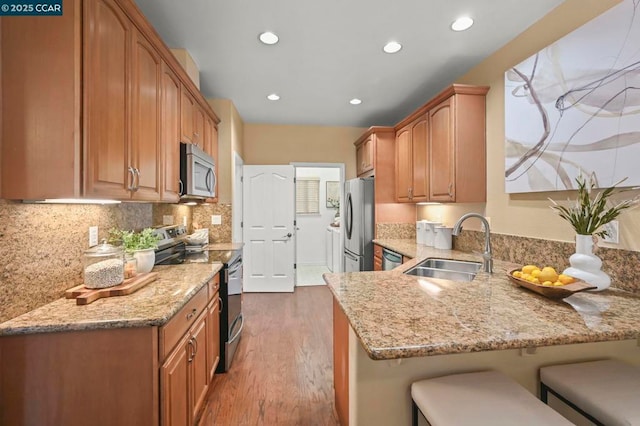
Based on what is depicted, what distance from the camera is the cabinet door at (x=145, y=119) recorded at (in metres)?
1.52

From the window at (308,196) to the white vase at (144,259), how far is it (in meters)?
5.00

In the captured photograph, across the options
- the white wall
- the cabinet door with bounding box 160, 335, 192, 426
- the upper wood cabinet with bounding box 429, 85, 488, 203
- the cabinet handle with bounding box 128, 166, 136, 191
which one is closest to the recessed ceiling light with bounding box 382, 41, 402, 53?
the upper wood cabinet with bounding box 429, 85, 488, 203

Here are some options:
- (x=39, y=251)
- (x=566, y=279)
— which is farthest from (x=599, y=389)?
(x=39, y=251)

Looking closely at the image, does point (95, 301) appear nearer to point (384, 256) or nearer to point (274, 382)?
point (274, 382)

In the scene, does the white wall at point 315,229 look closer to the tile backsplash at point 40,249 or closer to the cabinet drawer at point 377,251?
the cabinet drawer at point 377,251

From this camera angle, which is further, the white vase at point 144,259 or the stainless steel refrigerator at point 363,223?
the stainless steel refrigerator at point 363,223

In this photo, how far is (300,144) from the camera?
4.55 metres

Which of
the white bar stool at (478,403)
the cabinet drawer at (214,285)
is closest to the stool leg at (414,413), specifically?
the white bar stool at (478,403)

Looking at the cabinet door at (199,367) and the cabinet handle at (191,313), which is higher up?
the cabinet handle at (191,313)

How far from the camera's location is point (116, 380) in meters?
1.12

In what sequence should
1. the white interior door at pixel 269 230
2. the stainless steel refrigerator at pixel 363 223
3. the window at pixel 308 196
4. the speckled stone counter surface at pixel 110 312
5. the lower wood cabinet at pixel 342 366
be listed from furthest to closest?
the window at pixel 308 196 → the white interior door at pixel 269 230 → the stainless steel refrigerator at pixel 363 223 → the lower wood cabinet at pixel 342 366 → the speckled stone counter surface at pixel 110 312

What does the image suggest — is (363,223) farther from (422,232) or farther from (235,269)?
(235,269)

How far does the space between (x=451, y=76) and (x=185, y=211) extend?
3.14 metres

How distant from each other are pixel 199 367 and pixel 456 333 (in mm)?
1488
